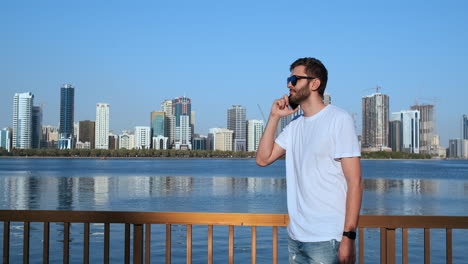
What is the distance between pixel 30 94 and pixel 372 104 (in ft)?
360

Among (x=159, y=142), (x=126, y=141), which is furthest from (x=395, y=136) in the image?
(x=126, y=141)

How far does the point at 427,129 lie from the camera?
545ft

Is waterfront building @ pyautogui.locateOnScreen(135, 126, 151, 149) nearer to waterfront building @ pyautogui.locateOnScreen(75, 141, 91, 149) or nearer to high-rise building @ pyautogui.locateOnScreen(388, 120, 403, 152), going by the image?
waterfront building @ pyautogui.locateOnScreen(75, 141, 91, 149)

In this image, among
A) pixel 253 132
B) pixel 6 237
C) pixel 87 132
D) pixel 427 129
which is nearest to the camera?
pixel 6 237

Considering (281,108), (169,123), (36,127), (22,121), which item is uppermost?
(169,123)

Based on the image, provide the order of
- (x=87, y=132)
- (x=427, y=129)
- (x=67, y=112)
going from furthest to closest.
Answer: (x=67, y=112) < (x=87, y=132) < (x=427, y=129)

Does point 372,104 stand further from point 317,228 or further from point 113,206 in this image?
point 317,228

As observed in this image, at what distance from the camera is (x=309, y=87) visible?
83.7 inches

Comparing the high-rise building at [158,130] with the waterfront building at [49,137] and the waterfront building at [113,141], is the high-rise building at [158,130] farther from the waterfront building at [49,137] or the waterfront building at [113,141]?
the waterfront building at [49,137]

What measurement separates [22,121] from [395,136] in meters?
114

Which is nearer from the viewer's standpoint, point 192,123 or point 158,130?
point 158,130

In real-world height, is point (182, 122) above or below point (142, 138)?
above

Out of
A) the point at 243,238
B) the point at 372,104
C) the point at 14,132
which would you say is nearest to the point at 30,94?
the point at 14,132

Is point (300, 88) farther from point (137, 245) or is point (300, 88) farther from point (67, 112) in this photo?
point (67, 112)
